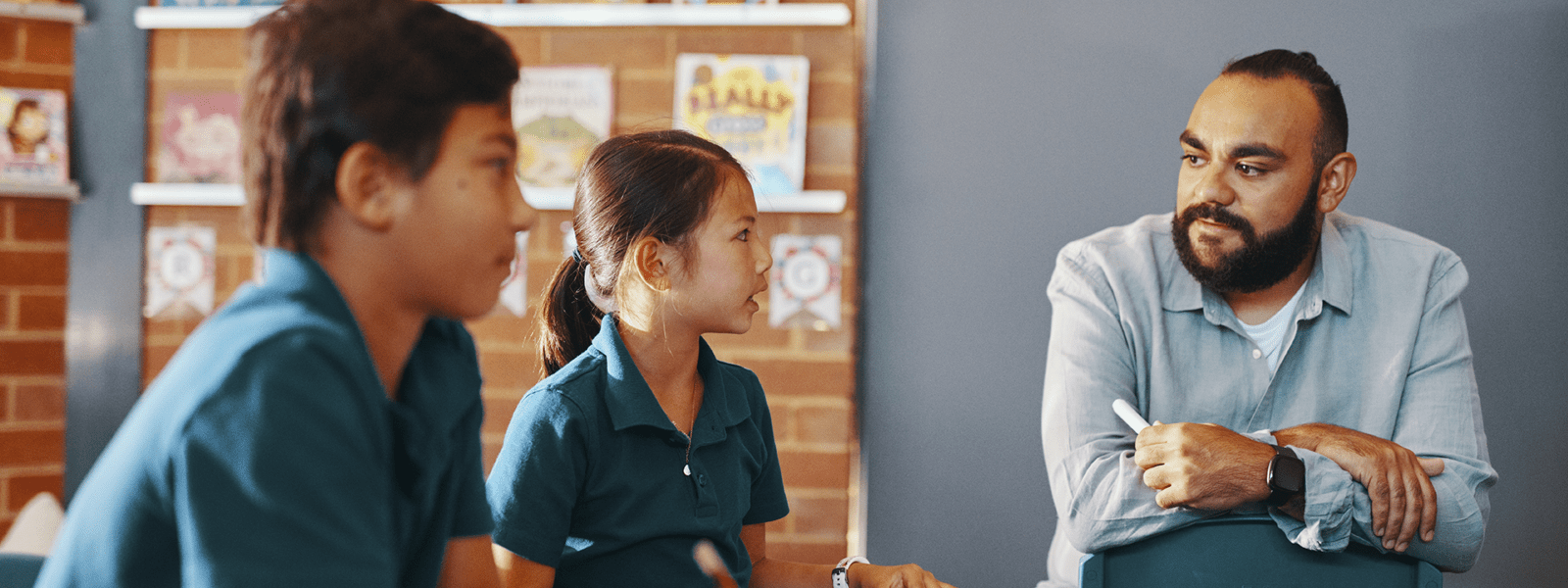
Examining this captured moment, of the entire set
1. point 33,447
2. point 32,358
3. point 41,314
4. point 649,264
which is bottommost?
point 33,447

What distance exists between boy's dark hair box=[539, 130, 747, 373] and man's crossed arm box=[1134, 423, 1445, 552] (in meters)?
0.69

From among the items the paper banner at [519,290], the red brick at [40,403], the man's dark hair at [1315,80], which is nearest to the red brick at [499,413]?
the paper banner at [519,290]

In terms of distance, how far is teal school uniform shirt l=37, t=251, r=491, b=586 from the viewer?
0.51 metres

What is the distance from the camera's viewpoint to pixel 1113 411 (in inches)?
54.9

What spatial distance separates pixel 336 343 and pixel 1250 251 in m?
1.38

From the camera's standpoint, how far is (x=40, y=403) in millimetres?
2156

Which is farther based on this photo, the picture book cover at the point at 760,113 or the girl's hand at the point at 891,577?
the picture book cover at the point at 760,113

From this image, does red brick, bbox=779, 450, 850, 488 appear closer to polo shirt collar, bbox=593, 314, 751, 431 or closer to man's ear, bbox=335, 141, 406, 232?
polo shirt collar, bbox=593, 314, 751, 431

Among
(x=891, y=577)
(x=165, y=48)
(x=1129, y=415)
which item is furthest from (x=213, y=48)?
(x=1129, y=415)

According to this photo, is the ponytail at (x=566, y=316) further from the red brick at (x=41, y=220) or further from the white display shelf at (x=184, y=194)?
the red brick at (x=41, y=220)

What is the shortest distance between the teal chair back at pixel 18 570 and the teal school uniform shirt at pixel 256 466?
0.27 m

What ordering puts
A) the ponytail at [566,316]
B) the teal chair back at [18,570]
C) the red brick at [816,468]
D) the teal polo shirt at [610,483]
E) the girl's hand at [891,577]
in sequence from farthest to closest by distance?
the red brick at [816,468] → the ponytail at [566,316] → the girl's hand at [891,577] → the teal polo shirt at [610,483] → the teal chair back at [18,570]

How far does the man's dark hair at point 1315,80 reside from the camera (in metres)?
1.50

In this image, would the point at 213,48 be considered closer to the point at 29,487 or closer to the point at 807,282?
the point at 29,487
